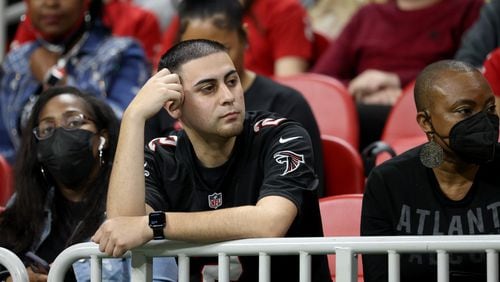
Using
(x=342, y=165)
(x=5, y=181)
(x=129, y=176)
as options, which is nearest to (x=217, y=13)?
(x=342, y=165)

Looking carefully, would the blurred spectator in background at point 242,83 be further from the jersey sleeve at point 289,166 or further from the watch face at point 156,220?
the watch face at point 156,220

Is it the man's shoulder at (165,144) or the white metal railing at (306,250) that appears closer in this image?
the white metal railing at (306,250)

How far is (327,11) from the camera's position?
6.29 metres

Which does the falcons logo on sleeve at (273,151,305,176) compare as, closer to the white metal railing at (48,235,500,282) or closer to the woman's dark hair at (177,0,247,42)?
the white metal railing at (48,235,500,282)

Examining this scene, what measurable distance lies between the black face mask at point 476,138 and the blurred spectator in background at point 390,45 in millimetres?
1852

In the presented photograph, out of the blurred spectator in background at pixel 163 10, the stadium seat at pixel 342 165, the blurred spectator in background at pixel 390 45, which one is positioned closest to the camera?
the stadium seat at pixel 342 165

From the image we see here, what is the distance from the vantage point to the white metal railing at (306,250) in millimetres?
2607

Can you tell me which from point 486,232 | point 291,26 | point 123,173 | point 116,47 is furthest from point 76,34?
point 486,232

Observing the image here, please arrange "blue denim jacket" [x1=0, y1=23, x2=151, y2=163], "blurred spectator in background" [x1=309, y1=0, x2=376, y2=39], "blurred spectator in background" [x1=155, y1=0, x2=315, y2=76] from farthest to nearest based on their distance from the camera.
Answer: "blurred spectator in background" [x1=309, y1=0, x2=376, y2=39], "blurred spectator in background" [x1=155, y1=0, x2=315, y2=76], "blue denim jacket" [x1=0, y1=23, x2=151, y2=163]

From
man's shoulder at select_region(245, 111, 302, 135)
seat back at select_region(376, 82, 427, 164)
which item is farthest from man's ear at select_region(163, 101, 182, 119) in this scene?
seat back at select_region(376, 82, 427, 164)

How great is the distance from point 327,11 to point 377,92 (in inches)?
50.6

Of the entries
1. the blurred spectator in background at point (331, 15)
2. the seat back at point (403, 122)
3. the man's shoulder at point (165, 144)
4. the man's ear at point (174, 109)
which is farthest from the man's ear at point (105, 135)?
the blurred spectator in background at point (331, 15)

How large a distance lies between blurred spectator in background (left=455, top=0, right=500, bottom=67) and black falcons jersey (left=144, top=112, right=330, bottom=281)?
5.43ft

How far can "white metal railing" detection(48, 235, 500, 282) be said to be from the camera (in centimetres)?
261
